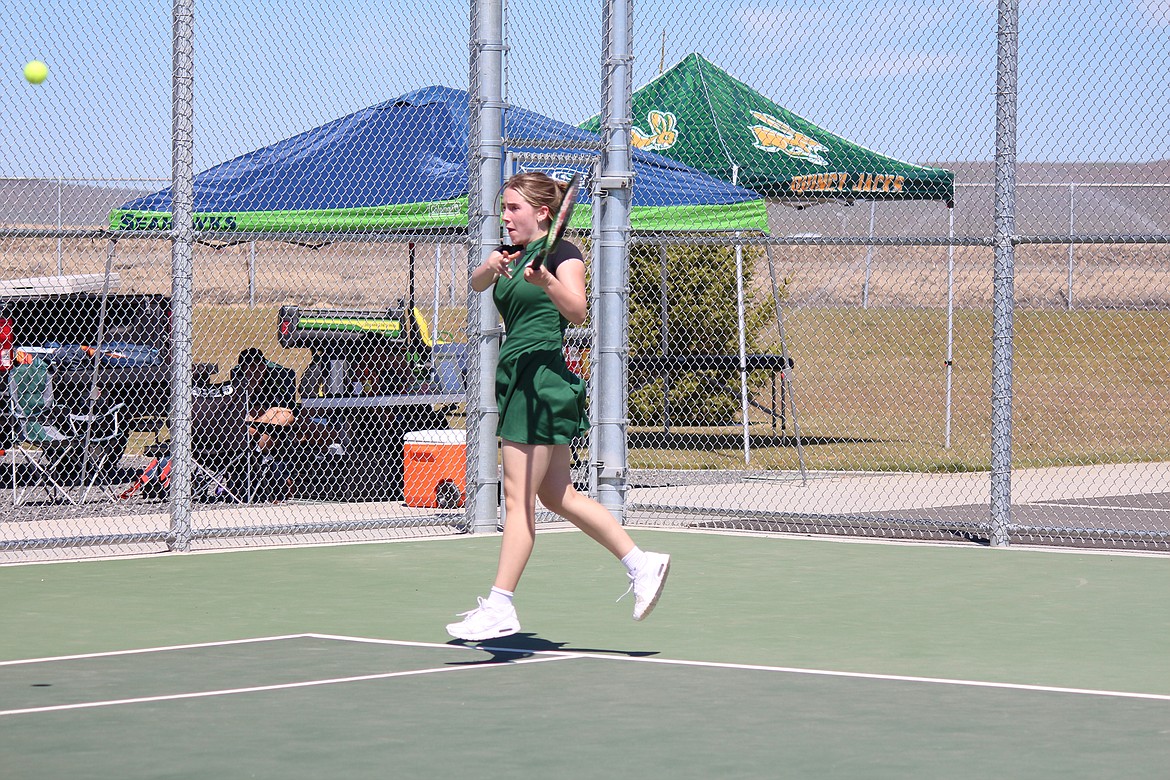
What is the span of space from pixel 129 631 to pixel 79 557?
279 cm

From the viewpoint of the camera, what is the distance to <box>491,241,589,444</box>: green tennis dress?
286 inches

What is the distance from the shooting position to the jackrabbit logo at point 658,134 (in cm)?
2014

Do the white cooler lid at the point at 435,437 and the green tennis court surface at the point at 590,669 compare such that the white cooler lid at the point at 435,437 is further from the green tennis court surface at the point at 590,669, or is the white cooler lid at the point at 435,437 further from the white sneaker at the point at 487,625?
the white sneaker at the point at 487,625

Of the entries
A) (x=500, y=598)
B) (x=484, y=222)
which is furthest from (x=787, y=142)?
(x=500, y=598)

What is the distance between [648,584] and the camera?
7418 millimetres

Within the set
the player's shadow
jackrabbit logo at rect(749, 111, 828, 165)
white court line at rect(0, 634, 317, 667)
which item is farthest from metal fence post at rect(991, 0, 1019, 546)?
jackrabbit logo at rect(749, 111, 828, 165)

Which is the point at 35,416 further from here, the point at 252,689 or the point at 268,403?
the point at 252,689

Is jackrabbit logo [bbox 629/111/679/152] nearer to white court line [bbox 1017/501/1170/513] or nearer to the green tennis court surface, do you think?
white court line [bbox 1017/501/1170/513]

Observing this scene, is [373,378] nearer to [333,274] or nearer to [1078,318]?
[1078,318]

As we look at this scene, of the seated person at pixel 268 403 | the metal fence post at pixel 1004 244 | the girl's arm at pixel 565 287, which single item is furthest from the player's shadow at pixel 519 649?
the seated person at pixel 268 403

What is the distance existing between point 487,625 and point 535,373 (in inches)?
41.8

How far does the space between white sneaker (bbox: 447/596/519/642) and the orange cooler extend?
18.8ft

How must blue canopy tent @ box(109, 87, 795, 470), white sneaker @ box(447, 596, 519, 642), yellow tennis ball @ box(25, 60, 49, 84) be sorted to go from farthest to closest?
blue canopy tent @ box(109, 87, 795, 470) < yellow tennis ball @ box(25, 60, 49, 84) < white sneaker @ box(447, 596, 519, 642)

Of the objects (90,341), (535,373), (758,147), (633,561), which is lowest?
(633,561)
